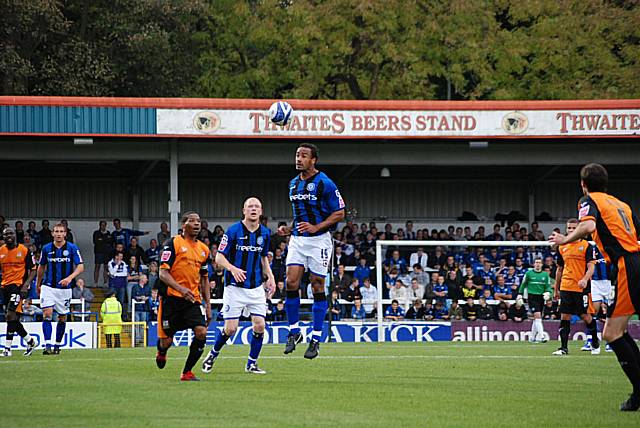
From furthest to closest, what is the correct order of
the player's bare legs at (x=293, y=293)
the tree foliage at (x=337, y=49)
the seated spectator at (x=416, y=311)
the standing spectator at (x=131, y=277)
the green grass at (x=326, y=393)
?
the tree foliage at (x=337, y=49) < the standing spectator at (x=131, y=277) < the seated spectator at (x=416, y=311) < the player's bare legs at (x=293, y=293) < the green grass at (x=326, y=393)

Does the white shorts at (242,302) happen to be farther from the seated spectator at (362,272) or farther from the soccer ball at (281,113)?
the seated spectator at (362,272)

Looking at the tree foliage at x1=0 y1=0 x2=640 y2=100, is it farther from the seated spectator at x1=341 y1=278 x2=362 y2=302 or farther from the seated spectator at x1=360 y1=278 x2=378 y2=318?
the seated spectator at x1=341 y1=278 x2=362 y2=302

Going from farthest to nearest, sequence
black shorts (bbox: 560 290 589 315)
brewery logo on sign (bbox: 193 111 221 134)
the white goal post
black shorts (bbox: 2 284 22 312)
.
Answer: brewery logo on sign (bbox: 193 111 221 134)
the white goal post
black shorts (bbox: 2 284 22 312)
black shorts (bbox: 560 290 589 315)

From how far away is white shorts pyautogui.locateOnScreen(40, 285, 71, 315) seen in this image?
60.8 ft

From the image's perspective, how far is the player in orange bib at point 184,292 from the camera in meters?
12.1

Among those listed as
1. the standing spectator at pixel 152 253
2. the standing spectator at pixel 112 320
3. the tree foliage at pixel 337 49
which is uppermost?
the tree foliage at pixel 337 49

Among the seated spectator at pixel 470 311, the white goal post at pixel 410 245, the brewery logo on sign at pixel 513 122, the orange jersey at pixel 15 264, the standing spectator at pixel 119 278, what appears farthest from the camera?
the brewery logo on sign at pixel 513 122

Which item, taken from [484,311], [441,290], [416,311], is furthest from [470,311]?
[416,311]

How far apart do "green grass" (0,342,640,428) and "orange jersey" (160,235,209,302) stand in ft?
3.55

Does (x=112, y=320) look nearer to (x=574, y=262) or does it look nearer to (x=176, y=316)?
(x=574, y=262)

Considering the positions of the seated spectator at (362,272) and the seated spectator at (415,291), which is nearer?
the seated spectator at (415,291)

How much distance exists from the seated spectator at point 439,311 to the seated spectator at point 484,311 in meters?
0.80

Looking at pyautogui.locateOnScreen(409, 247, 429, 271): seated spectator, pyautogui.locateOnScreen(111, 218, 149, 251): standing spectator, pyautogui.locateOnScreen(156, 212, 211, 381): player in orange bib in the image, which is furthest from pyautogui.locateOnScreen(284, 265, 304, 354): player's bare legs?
pyautogui.locateOnScreen(111, 218, 149, 251): standing spectator

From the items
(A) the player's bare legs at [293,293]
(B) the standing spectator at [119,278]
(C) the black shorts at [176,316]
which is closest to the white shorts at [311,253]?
(A) the player's bare legs at [293,293]
